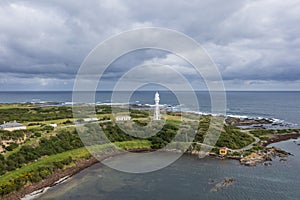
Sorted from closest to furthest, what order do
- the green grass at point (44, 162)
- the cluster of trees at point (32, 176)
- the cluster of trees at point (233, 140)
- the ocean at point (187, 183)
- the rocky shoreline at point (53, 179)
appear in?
the rocky shoreline at point (53, 179), the cluster of trees at point (32, 176), the ocean at point (187, 183), the green grass at point (44, 162), the cluster of trees at point (233, 140)

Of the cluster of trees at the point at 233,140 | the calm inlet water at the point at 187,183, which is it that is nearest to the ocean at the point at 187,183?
the calm inlet water at the point at 187,183

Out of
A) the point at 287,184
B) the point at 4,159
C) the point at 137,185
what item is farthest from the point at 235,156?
the point at 4,159

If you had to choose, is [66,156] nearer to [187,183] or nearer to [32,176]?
[32,176]

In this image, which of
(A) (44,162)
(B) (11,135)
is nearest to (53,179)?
(A) (44,162)

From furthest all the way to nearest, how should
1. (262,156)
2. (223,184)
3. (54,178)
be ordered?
(262,156) < (54,178) < (223,184)

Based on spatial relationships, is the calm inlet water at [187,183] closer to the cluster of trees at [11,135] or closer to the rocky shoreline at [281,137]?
the rocky shoreline at [281,137]

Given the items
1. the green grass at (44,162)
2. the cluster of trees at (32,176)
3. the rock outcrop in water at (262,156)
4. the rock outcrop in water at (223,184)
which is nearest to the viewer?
the cluster of trees at (32,176)

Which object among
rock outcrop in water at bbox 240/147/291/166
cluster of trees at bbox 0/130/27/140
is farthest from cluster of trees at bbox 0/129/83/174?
rock outcrop in water at bbox 240/147/291/166

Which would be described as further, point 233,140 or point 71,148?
point 233,140
